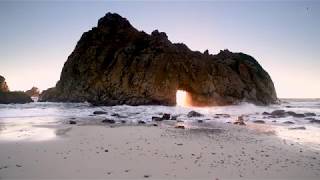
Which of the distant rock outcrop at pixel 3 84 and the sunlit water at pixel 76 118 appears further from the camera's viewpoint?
the distant rock outcrop at pixel 3 84

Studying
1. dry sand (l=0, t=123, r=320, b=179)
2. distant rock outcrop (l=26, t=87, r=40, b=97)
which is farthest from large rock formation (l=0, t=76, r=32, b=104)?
distant rock outcrop (l=26, t=87, r=40, b=97)

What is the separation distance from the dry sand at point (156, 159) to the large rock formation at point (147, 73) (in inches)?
1364

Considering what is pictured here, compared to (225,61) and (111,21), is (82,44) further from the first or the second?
(225,61)

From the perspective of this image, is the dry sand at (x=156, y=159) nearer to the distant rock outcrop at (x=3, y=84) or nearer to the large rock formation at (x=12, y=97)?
the large rock formation at (x=12, y=97)

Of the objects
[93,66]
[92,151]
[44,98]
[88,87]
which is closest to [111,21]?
[93,66]

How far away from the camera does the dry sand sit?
840cm

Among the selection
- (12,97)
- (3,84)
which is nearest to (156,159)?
(12,97)

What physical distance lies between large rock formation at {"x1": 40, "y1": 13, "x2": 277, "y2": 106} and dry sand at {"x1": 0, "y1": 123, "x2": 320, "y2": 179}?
3465 cm

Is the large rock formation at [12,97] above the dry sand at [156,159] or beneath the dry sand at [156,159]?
above

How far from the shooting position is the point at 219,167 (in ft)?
30.0

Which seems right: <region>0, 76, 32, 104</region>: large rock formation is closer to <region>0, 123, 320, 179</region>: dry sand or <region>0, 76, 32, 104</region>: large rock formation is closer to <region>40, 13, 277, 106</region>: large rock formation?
<region>40, 13, 277, 106</region>: large rock formation

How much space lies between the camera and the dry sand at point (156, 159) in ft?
27.6

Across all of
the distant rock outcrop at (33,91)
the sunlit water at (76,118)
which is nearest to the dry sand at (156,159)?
the sunlit water at (76,118)

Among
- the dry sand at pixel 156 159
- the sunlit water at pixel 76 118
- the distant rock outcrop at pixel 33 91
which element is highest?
the distant rock outcrop at pixel 33 91
